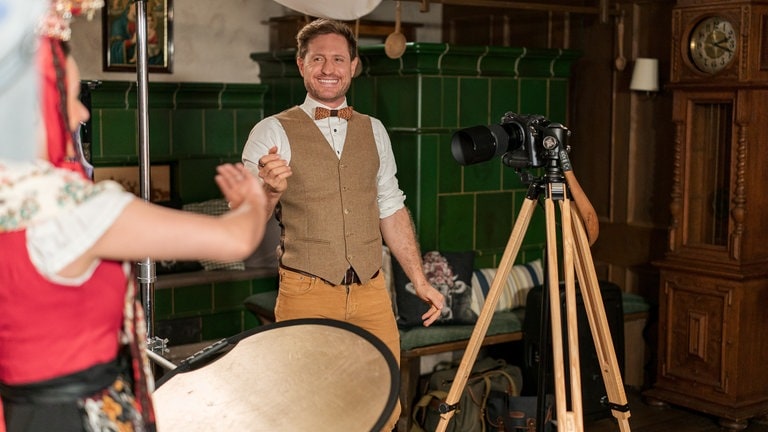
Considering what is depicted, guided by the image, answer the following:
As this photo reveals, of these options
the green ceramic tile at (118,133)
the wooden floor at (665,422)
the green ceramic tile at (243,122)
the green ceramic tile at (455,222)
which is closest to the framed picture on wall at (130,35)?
the green ceramic tile at (118,133)

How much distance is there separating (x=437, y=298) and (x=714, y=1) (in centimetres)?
217

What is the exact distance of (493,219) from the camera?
199 inches

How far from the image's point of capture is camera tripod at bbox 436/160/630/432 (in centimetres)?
270

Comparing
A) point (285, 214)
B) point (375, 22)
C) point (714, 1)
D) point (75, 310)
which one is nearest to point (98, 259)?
point (75, 310)

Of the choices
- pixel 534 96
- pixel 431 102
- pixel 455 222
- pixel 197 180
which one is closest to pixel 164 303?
pixel 197 180

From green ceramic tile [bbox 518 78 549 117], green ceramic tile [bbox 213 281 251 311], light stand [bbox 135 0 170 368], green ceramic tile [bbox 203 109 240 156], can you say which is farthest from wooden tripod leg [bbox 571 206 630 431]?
green ceramic tile [bbox 203 109 240 156]

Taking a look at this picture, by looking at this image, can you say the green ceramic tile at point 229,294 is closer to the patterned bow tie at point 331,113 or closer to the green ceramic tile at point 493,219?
the green ceramic tile at point 493,219

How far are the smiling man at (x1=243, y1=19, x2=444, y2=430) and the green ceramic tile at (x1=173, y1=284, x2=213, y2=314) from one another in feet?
7.57

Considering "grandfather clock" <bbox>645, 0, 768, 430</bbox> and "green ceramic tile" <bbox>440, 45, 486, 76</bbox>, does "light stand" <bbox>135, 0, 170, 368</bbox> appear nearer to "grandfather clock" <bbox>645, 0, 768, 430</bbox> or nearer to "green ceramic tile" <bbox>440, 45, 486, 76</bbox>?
"green ceramic tile" <bbox>440, 45, 486, 76</bbox>

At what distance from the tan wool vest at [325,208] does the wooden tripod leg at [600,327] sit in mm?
608

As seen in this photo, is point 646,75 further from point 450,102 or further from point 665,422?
point 665,422

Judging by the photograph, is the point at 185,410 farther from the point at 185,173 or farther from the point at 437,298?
the point at 185,173

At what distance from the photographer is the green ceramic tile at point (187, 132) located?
216 inches

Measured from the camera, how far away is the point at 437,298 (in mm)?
2951
